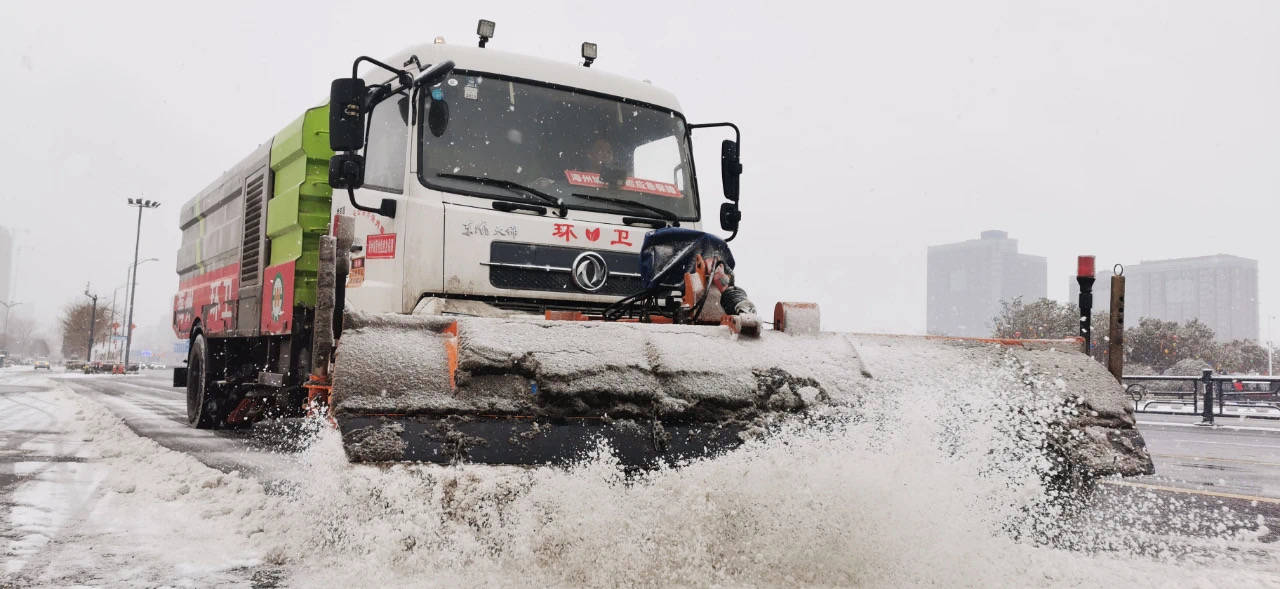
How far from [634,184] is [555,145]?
555 mm

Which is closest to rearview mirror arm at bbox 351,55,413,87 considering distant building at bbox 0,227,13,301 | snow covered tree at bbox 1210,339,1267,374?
snow covered tree at bbox 1210,339,1267,374

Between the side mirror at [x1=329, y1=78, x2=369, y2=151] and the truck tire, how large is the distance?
197 inches

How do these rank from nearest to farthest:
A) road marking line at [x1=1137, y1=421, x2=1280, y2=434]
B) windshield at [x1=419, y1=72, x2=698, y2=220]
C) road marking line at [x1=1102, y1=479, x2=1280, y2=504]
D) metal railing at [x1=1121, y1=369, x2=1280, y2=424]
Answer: windshield at [x1=419, y1=72, x2=698, y2=220]
road marking line at [x1=1102, y1=479, x2=1280, y2=504]
road marking line at [x1=1137, y1=421, x2=1280, y2=434]
metal railing at [x1=1121, y1=369, x2=1280, y2=424]

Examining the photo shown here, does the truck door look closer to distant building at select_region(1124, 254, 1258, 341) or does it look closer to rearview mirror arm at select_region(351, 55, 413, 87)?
rearview mirror arm at select_region(351, 55, 413, 87)

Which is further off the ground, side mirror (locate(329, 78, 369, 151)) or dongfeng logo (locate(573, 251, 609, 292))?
side mirror (locate(329, 78, 369, 151))

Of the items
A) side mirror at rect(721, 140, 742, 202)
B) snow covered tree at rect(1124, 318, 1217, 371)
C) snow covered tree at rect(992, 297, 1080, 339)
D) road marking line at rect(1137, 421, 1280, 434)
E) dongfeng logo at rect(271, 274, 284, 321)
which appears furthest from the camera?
snow covered tree at rect(1124, 318, 1217, 371)

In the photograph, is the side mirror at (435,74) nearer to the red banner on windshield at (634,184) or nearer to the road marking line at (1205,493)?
the red banner on windshield at (634,184)

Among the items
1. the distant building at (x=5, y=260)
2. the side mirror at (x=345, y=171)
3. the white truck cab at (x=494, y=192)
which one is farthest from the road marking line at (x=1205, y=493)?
the distant building at (x=5, y=260)

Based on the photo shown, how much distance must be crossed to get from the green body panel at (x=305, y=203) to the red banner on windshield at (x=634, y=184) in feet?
6.61

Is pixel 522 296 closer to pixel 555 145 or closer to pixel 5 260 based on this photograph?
pixel 555 145

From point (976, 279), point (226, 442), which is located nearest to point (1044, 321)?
point (976, 279)

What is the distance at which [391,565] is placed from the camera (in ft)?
11.0

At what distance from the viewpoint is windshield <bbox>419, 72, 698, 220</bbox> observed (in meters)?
4.92

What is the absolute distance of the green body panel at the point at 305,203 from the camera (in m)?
6.22
